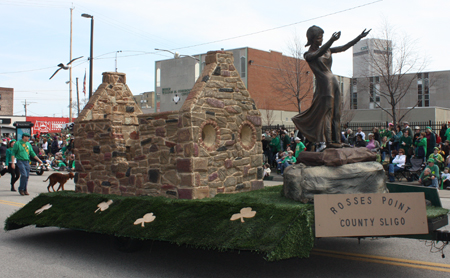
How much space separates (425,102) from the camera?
166 ft

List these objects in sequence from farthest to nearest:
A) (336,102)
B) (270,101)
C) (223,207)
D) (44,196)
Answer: (270,101) < (44,196) < (336,102) < (223,207)

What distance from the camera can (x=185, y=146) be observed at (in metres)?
7.43

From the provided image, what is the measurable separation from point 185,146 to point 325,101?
245 cm

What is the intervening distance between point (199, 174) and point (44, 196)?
345 centimetres

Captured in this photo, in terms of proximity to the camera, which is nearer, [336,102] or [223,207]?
[223,207]

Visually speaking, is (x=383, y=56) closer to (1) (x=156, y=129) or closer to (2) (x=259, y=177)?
(2) (x=259, y=177)

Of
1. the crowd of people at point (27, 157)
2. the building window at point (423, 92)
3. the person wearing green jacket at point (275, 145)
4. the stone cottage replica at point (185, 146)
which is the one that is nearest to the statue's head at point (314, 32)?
the stone cottage replica at point (185, 146)

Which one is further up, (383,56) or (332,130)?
(383,56)

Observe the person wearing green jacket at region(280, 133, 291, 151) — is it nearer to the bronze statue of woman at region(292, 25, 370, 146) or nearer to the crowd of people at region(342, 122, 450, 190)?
the crowd of people at region(342, 122, 450, 190)

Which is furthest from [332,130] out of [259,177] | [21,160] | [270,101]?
[270,101]

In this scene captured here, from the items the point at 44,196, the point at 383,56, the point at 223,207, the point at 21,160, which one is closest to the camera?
the point at 223,207

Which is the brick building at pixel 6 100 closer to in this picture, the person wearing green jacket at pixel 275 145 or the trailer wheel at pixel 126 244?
the person wearing green jacket at pixel 275 145

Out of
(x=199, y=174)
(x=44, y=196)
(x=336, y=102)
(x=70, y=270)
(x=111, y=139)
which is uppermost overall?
(x=336, y=102)

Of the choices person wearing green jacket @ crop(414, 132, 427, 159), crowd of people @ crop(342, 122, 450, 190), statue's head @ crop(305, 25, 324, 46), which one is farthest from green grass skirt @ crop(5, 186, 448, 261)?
person wearing green jacket @ crop(414, 132, 427, 159)
